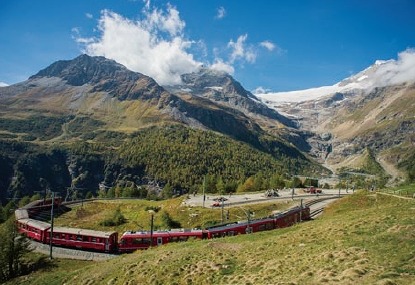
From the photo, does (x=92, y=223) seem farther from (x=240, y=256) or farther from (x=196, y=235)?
(x=240, y=256)

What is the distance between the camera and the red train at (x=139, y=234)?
192 ft

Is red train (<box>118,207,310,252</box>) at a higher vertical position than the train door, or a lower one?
higher

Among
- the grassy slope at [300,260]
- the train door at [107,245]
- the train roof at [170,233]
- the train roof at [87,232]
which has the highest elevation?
the grassy slope at [300,260]

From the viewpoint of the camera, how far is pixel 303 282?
858 inches

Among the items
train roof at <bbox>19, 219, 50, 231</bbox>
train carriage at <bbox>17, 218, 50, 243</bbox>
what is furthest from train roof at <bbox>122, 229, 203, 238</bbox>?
train roof at <bbox>19, 219, 50, 231</bbox>

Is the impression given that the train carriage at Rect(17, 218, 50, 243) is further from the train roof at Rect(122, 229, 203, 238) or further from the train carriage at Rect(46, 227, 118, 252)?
the train roof at Rect(122, 229, 203, 238)

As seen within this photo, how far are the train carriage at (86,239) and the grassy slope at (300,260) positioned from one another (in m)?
22.0

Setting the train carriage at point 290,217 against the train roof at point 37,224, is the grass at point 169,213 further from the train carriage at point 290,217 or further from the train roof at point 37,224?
the train roof at point 37,224

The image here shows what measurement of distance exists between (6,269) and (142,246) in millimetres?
19077

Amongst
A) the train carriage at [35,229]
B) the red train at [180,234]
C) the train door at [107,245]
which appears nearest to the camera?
the red train at [180,234]

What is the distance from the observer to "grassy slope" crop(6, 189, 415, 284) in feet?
71.8

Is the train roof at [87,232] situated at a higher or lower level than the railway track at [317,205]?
lower

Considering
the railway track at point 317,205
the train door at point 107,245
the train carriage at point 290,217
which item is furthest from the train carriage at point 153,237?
the railway track at point 317,205

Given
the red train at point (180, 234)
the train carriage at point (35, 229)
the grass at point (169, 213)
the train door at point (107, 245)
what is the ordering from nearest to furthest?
the red train at point (180, 234)
the train door at point (107, 245)
the train carriage at point (35, 229)
the grass at point (169, 213)
